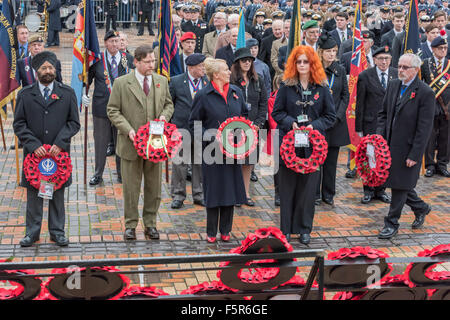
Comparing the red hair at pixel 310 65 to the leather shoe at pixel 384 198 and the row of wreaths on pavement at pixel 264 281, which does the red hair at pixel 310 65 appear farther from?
the row of wreaths on pavement at pixel 264 281

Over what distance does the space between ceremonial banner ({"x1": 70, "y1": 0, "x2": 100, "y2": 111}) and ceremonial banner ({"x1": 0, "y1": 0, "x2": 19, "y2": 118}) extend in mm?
847

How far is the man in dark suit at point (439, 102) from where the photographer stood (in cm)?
1105

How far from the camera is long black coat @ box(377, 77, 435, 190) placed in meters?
8.27

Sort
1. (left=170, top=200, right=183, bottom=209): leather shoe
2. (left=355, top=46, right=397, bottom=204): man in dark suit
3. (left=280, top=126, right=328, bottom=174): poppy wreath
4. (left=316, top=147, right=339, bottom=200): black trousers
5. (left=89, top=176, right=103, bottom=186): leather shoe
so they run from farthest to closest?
(left=89, top=176, right=103, bottom=186): leather shoe
(left=355, top=46, right=397, bottom=204): man in dark suit
(left=316, top=147, right=339, bottom=200): black trousers
(left=170, top=200, right=183, bottom=209): leather shoe
(left=280, top=126, right=328, bottom=174): poppy wreath

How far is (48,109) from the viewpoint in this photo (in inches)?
309

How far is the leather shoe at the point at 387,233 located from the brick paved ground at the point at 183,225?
7 cm

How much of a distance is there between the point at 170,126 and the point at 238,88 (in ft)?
3.20

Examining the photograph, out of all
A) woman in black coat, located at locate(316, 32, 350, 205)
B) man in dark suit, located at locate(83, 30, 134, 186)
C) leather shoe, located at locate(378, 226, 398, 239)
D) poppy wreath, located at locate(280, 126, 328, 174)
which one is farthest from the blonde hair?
leather shoe, located at locate(378, 226, 398, 239)

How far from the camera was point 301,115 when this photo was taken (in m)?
8.13

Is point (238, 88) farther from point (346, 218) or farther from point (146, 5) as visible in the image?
point (146, 5)

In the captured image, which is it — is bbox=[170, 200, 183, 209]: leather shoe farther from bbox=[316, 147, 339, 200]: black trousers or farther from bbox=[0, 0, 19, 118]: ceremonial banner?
bbox=[0, 0, 19, 118]: ceremonial banner

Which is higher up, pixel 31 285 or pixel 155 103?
pixel 155 103

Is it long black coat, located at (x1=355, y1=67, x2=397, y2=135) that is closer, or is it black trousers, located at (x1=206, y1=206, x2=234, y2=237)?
black trousers, located at (x1=206, y1=206, x2=234, y2=237)

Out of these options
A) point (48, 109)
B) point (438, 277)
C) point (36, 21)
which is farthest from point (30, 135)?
point (36, 21)
